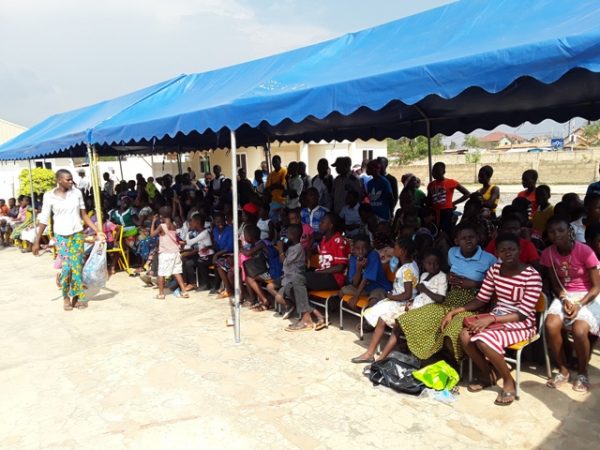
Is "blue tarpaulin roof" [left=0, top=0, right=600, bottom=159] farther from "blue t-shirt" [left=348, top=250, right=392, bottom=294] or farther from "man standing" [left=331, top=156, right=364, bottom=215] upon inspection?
"blue t-shirt" [left=348, top=250, right=392, bottom=294]

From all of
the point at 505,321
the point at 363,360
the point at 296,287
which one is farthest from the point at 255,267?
the point at 505,321

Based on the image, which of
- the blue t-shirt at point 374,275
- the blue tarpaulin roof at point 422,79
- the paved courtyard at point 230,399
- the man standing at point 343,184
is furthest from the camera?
the man standing at point 343,184

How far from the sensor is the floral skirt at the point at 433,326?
11.5ft

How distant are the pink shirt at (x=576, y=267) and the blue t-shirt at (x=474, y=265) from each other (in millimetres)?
479

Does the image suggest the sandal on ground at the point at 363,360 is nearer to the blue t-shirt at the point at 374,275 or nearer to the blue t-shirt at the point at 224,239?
the blue t-shirt at the point at 374,275

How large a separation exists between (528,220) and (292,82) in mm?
3092

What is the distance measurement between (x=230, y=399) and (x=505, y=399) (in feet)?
6.49

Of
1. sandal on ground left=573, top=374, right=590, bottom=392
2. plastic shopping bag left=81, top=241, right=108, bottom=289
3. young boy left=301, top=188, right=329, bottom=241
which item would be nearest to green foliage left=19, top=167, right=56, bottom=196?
plastic shopping bag left=81, top=241, right=108, bottom=289

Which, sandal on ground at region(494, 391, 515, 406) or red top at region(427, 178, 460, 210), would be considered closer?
sandal on ground at region(494, 391, 515, 406)

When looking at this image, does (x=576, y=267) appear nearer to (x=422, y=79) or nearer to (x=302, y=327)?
(x=422, y=79)

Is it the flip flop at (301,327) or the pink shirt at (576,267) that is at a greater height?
the pink shirt at (576,267)

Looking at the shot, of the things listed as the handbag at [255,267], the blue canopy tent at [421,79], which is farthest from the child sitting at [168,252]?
the handbag at [255,267]

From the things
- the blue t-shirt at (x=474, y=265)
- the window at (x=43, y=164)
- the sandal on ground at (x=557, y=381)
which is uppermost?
the window at (x=43, y=164)

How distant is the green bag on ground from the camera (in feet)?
11.3
